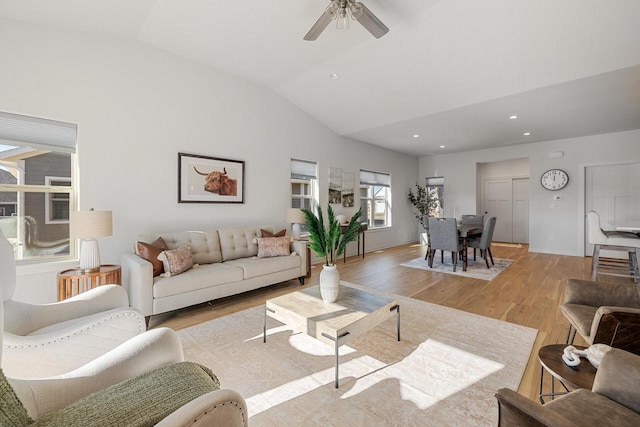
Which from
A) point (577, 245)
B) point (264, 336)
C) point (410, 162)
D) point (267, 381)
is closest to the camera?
point (267, 381)

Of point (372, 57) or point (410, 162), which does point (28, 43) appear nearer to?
point (372, 57)

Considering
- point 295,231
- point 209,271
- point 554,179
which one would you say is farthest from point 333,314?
point 554,179

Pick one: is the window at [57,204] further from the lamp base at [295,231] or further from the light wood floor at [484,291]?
the lamp base at [295,231]

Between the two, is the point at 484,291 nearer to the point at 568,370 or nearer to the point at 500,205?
the point at 568,370

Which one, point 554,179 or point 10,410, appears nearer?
point 10,410

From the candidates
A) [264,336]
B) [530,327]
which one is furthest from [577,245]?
[264,336]

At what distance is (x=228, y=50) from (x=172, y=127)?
1.25 m

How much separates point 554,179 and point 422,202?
2.97 m

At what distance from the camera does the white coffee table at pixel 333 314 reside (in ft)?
6.11

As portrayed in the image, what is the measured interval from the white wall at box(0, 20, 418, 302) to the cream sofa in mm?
422

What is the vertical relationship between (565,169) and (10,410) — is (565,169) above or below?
above

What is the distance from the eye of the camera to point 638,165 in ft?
18.1

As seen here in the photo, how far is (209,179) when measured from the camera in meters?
4.08

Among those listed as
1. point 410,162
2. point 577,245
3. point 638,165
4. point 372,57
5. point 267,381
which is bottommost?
point 267,381
